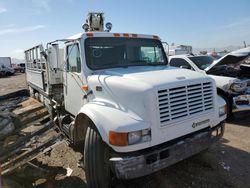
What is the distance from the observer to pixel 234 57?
736 centimetres

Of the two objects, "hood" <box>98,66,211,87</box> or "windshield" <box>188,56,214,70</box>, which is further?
"windshield" <box>188,56,214,70</box>

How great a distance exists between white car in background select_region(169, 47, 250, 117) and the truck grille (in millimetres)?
3487

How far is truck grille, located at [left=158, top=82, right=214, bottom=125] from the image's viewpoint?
3225 millimetres

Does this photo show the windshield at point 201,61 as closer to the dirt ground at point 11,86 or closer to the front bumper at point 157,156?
the front bumper at point 157,156

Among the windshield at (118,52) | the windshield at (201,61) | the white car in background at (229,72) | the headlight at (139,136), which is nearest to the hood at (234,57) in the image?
the white car in background at (229,72)

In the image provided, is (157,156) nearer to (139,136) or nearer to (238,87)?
(139,136)

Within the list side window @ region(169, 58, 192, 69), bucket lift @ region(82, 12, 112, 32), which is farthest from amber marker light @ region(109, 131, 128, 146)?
side window @ region(169, 58, 192, 69)

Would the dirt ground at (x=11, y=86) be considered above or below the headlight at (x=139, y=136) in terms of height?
below

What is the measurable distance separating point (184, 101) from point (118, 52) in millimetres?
1641

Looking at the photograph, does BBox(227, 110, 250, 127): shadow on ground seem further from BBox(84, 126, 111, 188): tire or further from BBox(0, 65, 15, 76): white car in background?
BBox(0, 65, 15, 76): white car in background

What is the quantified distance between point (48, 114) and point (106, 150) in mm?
3854

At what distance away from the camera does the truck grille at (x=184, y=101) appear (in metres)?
3.22

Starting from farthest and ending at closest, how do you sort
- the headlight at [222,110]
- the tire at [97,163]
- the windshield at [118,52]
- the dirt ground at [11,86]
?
the dirt ground at [11,86]
the windshield at [118,52]
the headlight at [222,110]
the tire at [97,163]

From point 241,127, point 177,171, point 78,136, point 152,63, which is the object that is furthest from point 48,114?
point 241,127
